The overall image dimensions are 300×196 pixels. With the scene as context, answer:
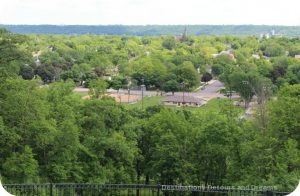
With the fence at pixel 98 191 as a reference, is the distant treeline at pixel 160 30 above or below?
below

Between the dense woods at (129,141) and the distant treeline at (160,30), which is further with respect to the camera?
the distant treeline at (160,30)

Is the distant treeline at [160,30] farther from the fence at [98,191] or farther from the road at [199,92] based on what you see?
the fence at [98,191]

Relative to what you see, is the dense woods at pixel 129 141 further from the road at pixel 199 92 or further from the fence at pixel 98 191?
the road at pixel 199 92

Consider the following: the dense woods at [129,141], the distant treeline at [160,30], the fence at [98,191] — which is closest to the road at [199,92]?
the dense woods at [129,141]

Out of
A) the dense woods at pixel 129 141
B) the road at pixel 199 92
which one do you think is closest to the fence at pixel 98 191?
the dense woods at pixel 129 141

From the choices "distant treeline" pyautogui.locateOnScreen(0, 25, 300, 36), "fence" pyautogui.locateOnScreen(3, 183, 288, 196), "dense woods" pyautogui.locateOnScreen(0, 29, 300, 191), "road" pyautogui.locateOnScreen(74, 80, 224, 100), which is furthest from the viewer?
"distant treeline" pyautogui.locateOnScreen(0, 25, 300, 36)

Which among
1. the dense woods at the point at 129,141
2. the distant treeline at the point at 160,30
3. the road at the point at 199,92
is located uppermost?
the dense woods at the point at 129,141

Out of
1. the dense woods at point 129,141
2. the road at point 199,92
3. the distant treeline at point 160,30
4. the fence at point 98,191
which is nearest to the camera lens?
the fence at point 98,191

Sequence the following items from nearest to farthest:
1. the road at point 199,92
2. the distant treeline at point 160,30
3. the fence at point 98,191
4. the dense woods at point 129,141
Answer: the fence at point 98,191 → the dense woods at point 129,141 → the road at point 199,92 → the distant treeline at point 160,30

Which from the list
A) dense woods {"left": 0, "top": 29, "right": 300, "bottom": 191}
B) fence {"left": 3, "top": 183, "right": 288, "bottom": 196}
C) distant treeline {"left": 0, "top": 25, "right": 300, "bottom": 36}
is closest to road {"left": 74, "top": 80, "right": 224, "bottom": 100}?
dense woods {"left": 0, "top": 29, "right": 300, "bottom": 191}

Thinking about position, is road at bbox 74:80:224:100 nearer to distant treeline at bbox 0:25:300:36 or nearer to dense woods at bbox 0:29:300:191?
dense woods at bbox 0:29:300:191

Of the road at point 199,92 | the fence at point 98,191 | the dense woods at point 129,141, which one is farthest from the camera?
the road at point 199,92

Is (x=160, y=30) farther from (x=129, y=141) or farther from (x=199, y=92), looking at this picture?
(x=129, y=141)

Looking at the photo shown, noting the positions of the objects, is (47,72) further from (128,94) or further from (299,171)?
(299,171)
